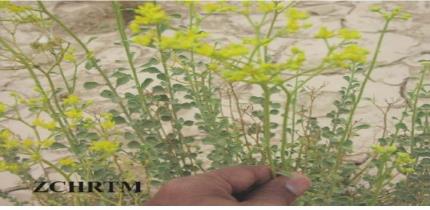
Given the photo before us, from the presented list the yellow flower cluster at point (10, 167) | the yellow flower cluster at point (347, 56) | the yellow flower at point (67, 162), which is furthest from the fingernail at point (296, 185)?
the yellow flower cluster at point (10, 167)

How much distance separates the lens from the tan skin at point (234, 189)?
3.81 feet

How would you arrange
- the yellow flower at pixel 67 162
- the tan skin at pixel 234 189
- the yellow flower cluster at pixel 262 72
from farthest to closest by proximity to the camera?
1. the yellow flower at pixel 67 162
2. the tan skin at pixel 234 189
3. the yellow flower cluster at pixel 262 72

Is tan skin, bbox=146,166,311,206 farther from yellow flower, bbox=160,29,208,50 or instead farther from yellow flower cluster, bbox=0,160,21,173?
yellow flower cluster, bbox=0,160,21,173

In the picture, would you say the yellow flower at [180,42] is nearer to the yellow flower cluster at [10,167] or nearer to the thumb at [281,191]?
the thumb at [281,191]

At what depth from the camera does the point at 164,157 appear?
1.59 m

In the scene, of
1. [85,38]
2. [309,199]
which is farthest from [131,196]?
[85,38]

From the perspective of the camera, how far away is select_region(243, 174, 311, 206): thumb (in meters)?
1.20

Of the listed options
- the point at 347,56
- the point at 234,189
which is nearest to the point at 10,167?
the point at 234,189

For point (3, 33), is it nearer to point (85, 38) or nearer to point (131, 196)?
point (85, 38)

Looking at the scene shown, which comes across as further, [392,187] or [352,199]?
[392,187]

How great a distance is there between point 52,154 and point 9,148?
2.09ft

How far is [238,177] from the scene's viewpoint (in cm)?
123
